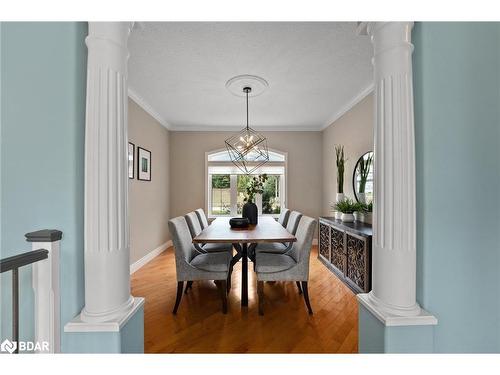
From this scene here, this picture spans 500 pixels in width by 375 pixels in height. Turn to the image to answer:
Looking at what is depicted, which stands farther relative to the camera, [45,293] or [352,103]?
[352,103]

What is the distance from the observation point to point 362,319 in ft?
4.30

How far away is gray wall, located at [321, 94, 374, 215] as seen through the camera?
3443 millimetres

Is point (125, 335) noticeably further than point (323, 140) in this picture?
No

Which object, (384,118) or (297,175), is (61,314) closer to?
(384,118)

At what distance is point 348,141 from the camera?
4.03m

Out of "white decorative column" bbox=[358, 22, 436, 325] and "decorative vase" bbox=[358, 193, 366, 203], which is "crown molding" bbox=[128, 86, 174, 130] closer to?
"white decorative column" bbox=[358, 22, 436, 325]

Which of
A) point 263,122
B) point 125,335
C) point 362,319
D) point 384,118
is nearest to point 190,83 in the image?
point 263,122

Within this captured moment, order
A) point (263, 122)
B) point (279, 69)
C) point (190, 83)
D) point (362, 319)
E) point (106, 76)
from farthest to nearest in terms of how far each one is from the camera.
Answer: point (263, 122) → point (190, 83) → point (279, 69) → point (362, 319) → point (106, 76)

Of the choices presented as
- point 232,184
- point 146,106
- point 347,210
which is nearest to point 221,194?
point 232,184

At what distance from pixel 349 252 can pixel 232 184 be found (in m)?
3.06

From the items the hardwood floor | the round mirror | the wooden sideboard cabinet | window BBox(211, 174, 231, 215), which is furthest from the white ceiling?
the hardwood floor

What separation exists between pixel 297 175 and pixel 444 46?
13.9 feet

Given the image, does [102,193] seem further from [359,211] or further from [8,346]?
[359,211]

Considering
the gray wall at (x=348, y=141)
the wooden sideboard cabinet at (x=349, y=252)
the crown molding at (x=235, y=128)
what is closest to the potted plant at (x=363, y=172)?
the gray wall at (x=348, y=141)
